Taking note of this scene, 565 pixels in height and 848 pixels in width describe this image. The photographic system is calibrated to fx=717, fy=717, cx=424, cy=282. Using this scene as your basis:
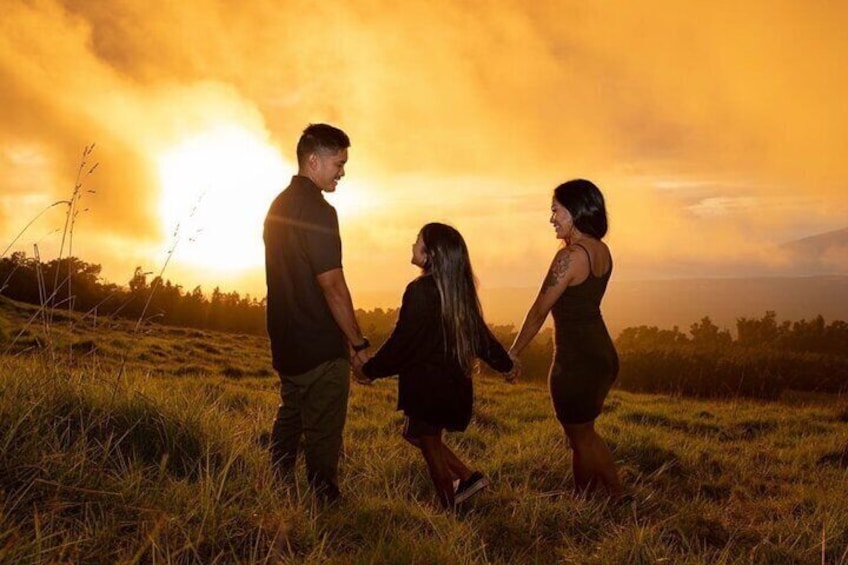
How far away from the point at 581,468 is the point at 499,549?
1.31 m

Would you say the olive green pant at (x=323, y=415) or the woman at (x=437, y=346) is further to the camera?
the woman at (x=437, y=346)

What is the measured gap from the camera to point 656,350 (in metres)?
38.2

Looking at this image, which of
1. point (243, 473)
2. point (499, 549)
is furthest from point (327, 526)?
point (499, 549)

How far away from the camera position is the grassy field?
351 cm

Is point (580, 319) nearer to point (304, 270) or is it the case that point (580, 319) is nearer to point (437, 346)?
point (437, 346)

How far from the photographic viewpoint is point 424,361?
5.18 m

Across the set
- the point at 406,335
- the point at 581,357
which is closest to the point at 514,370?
the point at 581,357

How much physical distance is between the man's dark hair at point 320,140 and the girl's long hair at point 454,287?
0.90 metres

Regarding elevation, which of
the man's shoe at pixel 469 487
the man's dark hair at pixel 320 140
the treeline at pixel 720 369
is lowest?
the treeline at pixel 720 369

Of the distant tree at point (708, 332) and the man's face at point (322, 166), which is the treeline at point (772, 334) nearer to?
the distant tree at point (708, 332)

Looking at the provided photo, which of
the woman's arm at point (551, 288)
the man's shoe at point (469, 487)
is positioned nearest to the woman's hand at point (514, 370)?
the woman's arm at point (551, 288)

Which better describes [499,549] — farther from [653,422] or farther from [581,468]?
[653,422]

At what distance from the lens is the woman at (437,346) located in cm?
511

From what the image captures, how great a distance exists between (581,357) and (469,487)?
128cm
